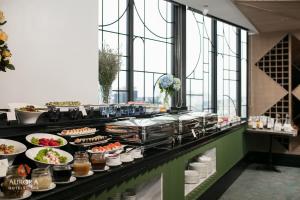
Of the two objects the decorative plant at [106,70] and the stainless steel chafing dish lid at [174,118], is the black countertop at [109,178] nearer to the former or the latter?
the stainless steel chafing dish lid at [174,118]

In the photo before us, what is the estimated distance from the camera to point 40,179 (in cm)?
156

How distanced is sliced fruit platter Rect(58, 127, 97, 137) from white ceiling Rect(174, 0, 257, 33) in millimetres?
2594

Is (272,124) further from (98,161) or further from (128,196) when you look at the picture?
(98,161)

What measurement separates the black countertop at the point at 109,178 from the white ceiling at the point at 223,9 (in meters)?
2.21

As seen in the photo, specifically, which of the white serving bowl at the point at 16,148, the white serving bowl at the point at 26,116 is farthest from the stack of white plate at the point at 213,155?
A: the white serving bowl at the point at 16,148

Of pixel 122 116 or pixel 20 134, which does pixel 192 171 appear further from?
pixel 20 134

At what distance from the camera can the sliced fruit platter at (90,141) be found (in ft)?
7.38

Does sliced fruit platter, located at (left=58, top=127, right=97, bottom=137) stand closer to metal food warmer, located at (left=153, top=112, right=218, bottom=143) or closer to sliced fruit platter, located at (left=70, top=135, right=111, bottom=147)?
sliced fruit platter, located at (left=70, top=135, right=111, bottom=147)

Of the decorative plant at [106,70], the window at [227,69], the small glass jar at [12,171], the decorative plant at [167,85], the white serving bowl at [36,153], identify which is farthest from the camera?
the window at [227,69]

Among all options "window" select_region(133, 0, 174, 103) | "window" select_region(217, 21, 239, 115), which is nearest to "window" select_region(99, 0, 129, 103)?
"window" select_region(133, 0, 174, 103)

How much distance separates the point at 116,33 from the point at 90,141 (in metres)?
2.14

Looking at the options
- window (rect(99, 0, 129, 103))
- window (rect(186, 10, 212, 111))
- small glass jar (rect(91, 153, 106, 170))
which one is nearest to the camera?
small glass jar (rect(91, 153, 106, 170))

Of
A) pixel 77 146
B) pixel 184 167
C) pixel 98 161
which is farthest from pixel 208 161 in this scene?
pixel 98 161

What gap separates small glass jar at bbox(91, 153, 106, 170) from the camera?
6.42 ft
